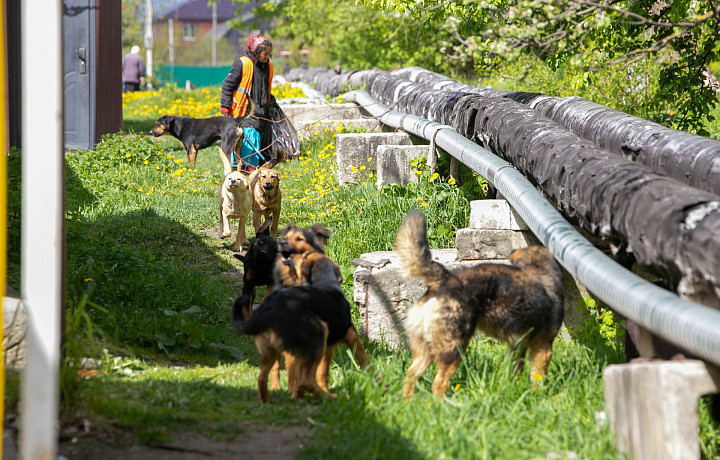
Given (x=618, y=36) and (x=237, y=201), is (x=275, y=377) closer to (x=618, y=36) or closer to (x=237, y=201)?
(x=237, y=201)

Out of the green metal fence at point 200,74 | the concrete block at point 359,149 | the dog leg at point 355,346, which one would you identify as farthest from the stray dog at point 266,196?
the green metal fence at point 200,74

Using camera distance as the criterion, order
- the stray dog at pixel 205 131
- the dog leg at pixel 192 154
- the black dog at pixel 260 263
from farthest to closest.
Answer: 1. the dog leg at pixel 192 154
2. the stray dog at pixel 205 131
3. the black dog at pixel 260 263

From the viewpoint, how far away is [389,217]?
26.3 feet

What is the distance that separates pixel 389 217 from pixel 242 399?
382cm

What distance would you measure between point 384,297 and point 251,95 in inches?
258

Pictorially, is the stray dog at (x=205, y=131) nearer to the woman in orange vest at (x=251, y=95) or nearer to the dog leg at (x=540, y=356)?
the woman in orange vest at (x=251, y=95)

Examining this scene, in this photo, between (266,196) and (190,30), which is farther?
(190,30)

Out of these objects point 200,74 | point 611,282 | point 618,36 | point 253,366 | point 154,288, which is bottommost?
point 253,366

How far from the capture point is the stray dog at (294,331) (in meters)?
4.26

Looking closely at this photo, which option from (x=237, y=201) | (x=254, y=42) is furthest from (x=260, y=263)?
(x=254, y=42)

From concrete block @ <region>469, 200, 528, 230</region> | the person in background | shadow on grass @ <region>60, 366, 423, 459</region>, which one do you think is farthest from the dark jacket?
the person in background

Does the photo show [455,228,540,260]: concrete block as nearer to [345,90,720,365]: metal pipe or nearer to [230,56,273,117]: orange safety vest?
[345,90,720,365]: metal pipe

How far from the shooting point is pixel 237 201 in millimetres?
8898

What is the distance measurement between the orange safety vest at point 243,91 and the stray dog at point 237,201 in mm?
3173
